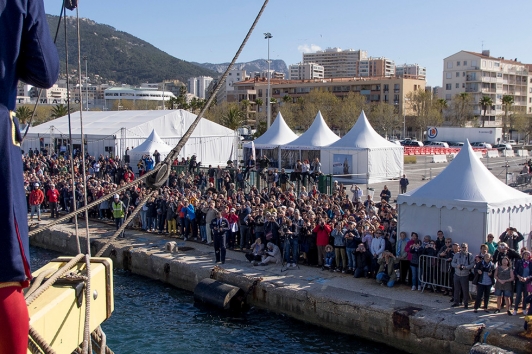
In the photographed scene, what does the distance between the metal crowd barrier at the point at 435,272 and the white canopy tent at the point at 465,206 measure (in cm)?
79

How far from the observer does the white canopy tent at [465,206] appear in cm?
1234

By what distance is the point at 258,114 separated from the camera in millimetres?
92062

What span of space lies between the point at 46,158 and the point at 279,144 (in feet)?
45.8

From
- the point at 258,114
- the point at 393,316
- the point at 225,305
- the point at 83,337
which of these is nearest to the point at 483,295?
the point at 393,316

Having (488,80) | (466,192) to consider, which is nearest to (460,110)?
(488,80)

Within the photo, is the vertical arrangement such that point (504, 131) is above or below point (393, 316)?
above

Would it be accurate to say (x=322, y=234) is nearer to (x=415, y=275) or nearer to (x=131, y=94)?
(x=415, y=275)

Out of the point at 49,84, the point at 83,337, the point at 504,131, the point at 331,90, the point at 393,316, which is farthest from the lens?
the point at 331,90

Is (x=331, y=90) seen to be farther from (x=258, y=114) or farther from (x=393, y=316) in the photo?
(x=393, y=316)

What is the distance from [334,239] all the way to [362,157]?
1600cm

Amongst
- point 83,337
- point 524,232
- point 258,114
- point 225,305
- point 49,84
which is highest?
point 258,114

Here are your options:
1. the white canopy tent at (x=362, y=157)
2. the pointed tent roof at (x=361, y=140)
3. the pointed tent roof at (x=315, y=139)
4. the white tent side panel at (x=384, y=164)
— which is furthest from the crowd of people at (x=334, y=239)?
the pointed tent roof at (x=315, y=139)

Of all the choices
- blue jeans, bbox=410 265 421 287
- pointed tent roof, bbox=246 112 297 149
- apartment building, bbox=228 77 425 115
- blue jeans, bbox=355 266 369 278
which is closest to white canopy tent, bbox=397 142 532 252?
blue jeans, bbox=410 265 421 287

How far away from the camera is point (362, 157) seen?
97.1 feet
